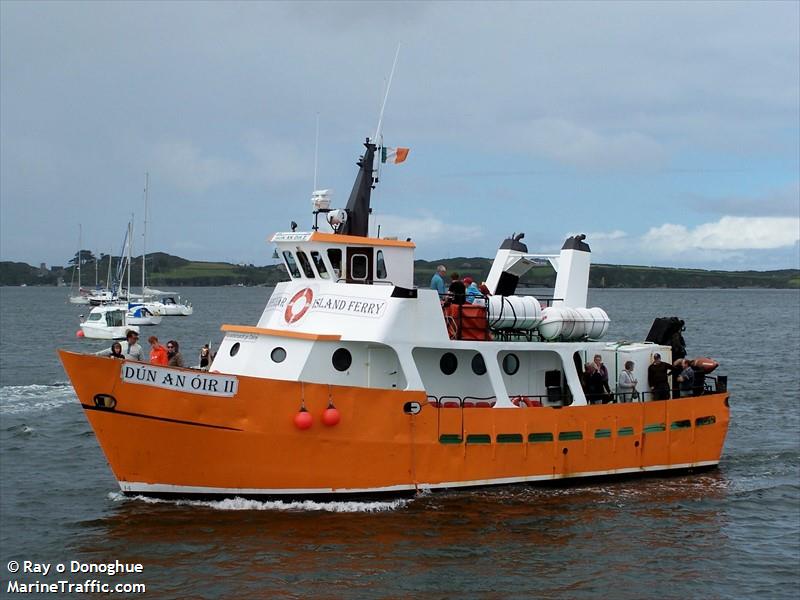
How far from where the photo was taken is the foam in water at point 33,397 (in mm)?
28922

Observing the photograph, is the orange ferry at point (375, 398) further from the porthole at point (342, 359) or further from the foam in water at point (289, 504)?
the foam in water at point (289, 504)

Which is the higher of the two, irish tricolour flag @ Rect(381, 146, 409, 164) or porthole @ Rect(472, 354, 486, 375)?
irish tricolour flag @ Rect(381, 146, 409, 164)

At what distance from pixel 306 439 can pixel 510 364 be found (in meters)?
5.12

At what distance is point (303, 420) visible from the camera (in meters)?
15.0

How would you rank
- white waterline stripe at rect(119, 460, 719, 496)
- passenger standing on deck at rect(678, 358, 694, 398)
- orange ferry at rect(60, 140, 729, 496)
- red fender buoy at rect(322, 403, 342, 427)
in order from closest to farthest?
orange ferry at rect(60, 140, 729, 496) → red fender buoy at rect(322, 403, 342, 427) → white waterline stripe at rect(119, 460, 719, 496) → passenger standing on deck at rect(678, 358, 694, 398)

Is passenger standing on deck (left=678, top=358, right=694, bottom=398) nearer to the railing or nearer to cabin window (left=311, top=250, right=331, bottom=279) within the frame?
the railing

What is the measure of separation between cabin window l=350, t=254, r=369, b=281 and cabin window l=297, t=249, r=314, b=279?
771 mm

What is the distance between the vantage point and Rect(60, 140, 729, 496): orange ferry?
49.0ft

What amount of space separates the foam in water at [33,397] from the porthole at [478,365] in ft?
53.7

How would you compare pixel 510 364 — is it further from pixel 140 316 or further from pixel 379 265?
pixel 140 316

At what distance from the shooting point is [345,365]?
16531 mm

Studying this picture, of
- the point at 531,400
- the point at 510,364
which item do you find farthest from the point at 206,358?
the point at 531,400

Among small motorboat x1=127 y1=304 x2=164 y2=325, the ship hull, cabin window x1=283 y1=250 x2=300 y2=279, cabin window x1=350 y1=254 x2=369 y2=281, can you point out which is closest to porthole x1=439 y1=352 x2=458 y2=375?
the ship hull

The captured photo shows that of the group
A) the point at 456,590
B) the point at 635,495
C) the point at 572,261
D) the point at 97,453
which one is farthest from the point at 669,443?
the point at 97,453
